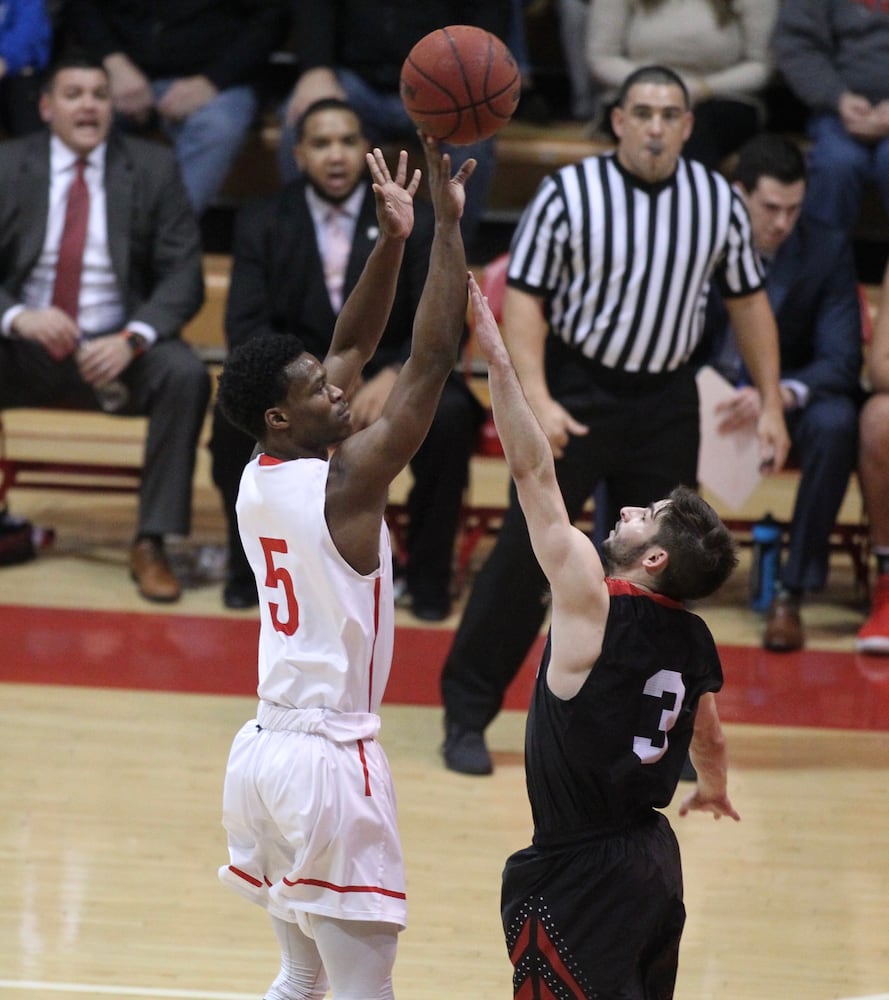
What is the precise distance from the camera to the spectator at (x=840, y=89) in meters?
Result: 7.54

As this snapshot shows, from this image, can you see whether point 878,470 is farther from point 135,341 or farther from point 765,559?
point 135,341

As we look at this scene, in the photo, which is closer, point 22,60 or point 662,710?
point 662,710

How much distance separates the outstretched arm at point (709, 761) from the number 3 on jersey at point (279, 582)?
812 mm

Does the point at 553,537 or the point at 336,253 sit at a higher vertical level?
the point at 553,537

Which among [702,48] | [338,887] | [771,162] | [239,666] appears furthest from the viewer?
[702,48]

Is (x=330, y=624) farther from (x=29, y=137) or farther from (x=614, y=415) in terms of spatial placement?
(x=29, y=137)

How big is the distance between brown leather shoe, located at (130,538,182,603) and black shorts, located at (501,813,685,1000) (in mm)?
3733

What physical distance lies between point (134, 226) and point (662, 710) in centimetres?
454

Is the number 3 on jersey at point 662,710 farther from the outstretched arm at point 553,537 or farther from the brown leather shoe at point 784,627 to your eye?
the brown leather shoe at point 784,627

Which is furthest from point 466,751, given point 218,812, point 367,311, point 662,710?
point 662,710

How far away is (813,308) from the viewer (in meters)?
6.66

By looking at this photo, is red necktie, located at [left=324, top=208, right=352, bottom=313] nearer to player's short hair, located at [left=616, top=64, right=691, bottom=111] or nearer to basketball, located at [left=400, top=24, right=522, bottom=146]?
player's short hair, located at [left=616, top=64, right=691, bottom=111]

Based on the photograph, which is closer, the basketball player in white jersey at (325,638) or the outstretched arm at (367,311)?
the basketball player in white jersey at (325,638)

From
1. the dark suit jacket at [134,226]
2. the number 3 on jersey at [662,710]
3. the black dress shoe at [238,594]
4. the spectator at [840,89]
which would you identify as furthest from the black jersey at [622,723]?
the spectator at [840,89]
